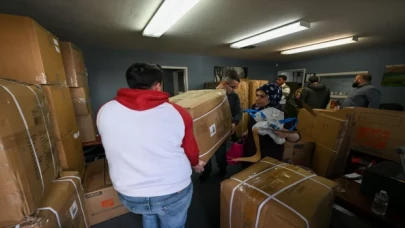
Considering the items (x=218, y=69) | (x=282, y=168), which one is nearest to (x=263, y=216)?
(x=282, y=168)

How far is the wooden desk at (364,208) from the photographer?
82 centimetres

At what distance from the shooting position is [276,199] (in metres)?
0.84

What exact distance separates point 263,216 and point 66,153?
1.50 m

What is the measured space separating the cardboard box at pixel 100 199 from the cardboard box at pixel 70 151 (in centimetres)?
23

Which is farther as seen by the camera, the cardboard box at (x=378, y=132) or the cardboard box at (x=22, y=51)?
the cardboard box at (x=378, y=132)

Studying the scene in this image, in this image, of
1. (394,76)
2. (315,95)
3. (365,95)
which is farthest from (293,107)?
(394,76)

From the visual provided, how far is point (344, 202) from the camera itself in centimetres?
99

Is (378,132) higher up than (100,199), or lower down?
higher up

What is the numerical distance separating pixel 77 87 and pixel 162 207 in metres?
1.88

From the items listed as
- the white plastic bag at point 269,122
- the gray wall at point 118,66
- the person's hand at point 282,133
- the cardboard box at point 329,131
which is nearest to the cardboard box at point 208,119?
the white plastic bag at point 269,122

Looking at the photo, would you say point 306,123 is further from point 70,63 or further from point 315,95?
point 70,63

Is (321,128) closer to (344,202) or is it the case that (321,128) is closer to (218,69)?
(344,202)

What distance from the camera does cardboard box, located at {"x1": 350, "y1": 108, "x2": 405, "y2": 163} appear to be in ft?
5.28

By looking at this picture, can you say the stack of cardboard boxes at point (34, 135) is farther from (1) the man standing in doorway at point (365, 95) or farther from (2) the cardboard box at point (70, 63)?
(1) the man standing in doorway at point (365, 95)
